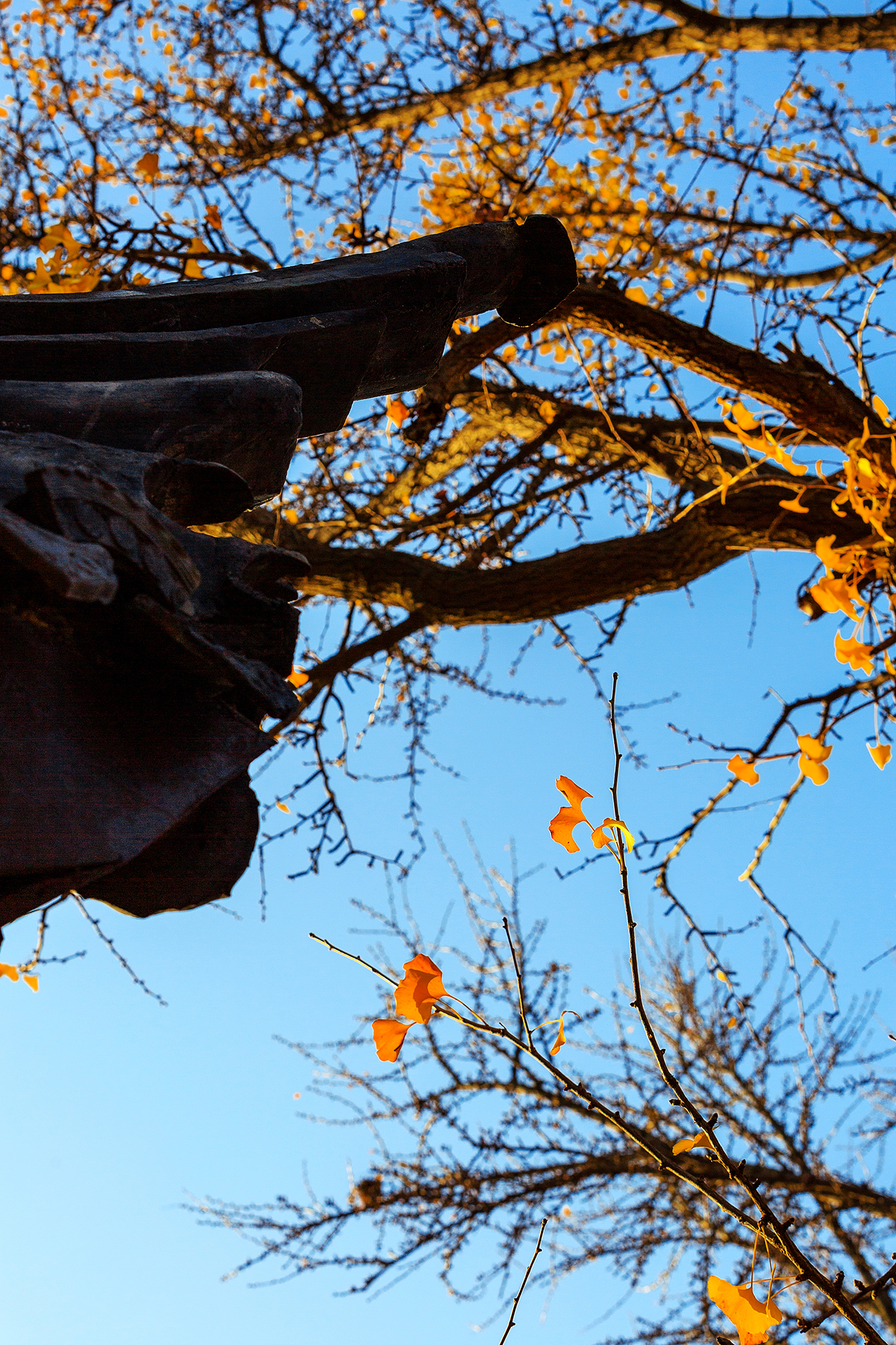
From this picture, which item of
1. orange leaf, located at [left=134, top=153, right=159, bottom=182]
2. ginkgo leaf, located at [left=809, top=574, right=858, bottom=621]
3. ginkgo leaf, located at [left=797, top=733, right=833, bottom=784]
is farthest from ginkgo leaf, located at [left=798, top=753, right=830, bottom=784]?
orange leaf, located at [left=134, top=153, right=159, bottom=182]

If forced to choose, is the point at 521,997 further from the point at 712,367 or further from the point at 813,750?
the point at 712,367

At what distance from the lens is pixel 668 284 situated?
6.16 metres

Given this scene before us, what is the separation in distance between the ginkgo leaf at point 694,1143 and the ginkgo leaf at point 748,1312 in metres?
0.18

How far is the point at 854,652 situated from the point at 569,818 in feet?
4.44

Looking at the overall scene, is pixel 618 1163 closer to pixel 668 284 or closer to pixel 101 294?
pixel 101 294

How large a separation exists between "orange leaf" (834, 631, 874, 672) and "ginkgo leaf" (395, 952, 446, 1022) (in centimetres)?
165

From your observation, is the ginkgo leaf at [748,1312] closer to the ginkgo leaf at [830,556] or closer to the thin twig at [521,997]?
the thin twig at [521,997]

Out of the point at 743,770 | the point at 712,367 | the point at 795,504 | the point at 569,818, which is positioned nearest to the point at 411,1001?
the point at 569,818

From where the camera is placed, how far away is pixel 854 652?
262 centimetres

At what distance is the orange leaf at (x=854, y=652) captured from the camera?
2609 mm

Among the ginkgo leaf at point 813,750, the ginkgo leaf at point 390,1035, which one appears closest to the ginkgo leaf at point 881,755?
the ginkgo leaf at point 813,750

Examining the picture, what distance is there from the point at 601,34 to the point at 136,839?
5501mm

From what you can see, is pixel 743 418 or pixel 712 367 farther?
pixel 712 367

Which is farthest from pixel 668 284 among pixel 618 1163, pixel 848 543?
pixel 618 1163
